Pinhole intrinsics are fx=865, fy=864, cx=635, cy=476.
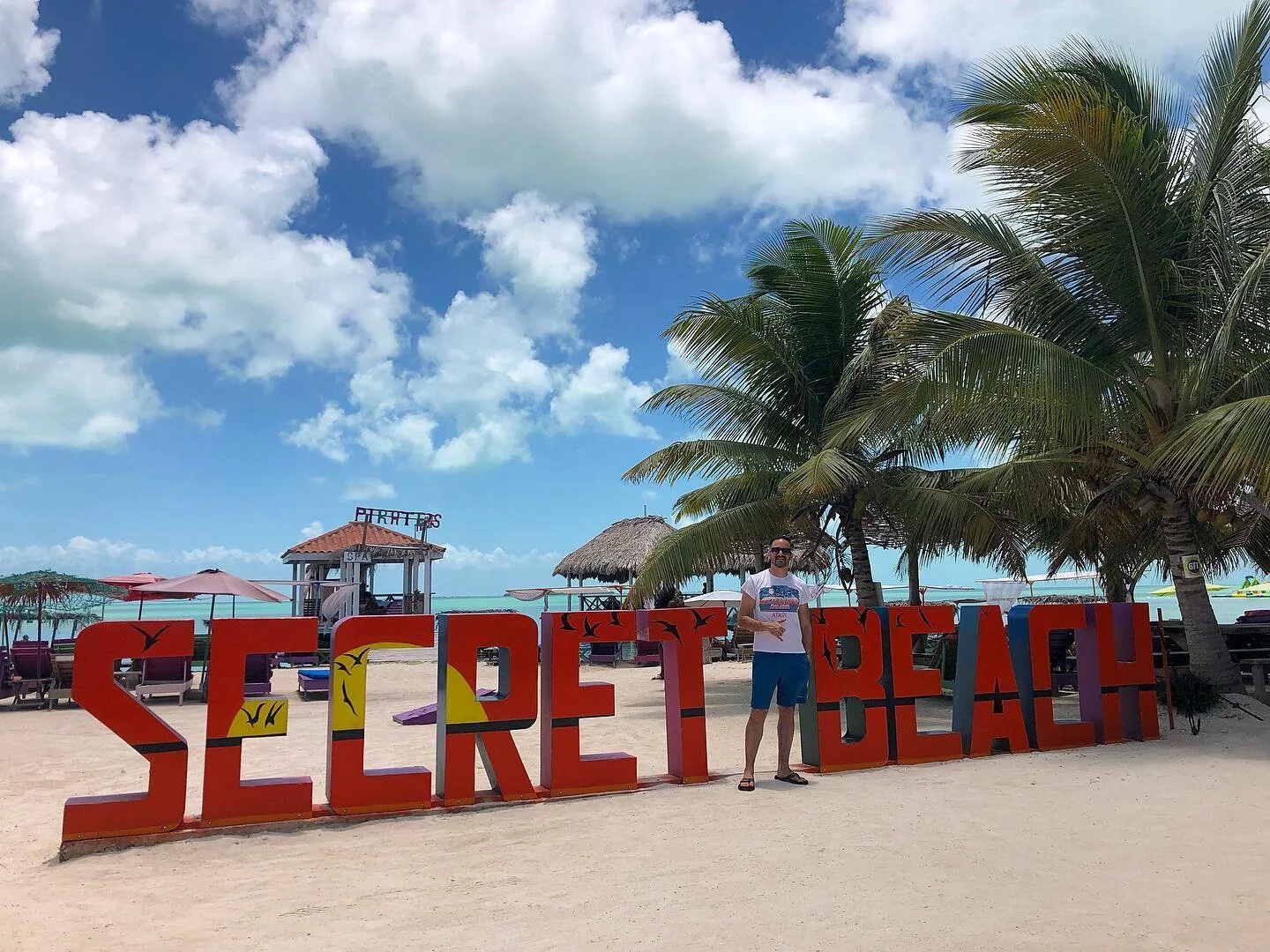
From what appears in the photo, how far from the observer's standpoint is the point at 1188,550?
8859 mm

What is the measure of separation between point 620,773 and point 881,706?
225 centimetres

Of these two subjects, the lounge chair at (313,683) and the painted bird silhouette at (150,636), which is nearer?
the painted bird silhouette at (150,636)

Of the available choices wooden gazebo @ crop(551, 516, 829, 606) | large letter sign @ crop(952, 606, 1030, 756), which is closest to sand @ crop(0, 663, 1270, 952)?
large letter sign @ crop(952, 606, 1030, 756)

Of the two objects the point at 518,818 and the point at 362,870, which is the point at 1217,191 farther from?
the point at 362,870

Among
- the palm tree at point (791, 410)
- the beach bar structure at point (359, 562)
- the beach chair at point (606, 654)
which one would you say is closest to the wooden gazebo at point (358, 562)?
the beach bar structure at point (359, 562)

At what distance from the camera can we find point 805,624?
6.33 m

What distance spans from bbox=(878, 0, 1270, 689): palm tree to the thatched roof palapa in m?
13.0

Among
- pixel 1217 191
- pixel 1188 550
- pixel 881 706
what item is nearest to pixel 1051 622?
pixel 881 706

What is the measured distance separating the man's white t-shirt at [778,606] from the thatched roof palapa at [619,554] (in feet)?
50.2

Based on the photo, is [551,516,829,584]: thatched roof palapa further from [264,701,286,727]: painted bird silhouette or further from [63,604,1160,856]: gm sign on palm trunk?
[264,701,286,727]: painted bird silhouette

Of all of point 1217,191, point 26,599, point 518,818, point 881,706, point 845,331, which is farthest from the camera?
point 26,599

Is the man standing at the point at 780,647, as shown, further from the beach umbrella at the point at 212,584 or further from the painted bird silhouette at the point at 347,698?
the beach umbrella at the point at 212,584

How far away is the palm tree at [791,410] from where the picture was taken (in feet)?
38.9

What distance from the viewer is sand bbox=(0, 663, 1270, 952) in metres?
3.56
